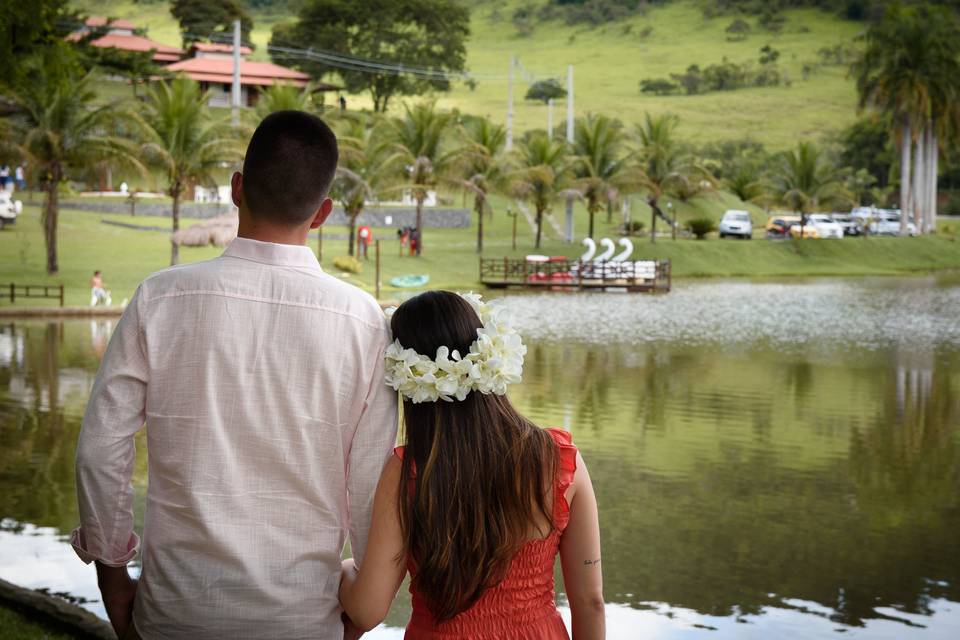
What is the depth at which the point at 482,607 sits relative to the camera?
8.66 ft

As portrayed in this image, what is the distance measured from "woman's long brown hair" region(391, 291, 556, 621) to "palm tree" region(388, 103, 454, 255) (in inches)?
1456

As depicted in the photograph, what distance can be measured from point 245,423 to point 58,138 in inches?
1203

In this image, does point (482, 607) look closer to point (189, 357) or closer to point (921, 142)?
point (189, 357)

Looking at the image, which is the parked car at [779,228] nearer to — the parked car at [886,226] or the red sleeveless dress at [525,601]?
the parked car at [886,226]

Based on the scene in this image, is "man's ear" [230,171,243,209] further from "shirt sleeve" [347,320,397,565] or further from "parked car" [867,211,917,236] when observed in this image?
"parked car" [867,211,917,236]

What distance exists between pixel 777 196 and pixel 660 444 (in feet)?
146

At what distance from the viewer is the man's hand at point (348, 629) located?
8.69 ft

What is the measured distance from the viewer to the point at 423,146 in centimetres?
4022

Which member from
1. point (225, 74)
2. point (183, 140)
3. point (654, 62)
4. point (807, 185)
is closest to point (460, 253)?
point (183, 140)

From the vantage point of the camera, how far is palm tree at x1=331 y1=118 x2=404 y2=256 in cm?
3675

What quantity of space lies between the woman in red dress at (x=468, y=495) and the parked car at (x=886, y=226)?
186ft

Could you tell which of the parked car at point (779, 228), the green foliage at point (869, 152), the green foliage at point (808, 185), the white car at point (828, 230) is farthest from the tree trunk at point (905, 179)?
the green foliage at point (869, 152)

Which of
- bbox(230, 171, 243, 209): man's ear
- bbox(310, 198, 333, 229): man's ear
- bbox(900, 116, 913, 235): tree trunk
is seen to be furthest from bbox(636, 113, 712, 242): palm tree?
bbox(230, 171, 243, 209): man's ear

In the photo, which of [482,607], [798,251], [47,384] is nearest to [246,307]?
[482,607]
